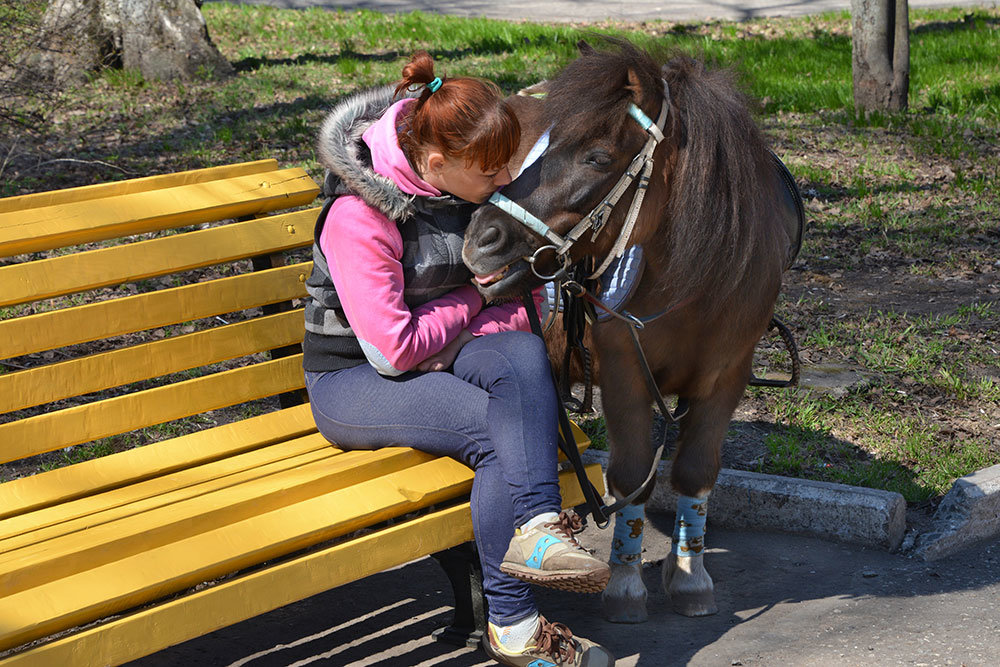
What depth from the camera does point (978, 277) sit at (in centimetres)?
581

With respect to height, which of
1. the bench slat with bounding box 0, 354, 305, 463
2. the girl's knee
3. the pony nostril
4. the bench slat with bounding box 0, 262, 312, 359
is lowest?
the bench slat with bounding box 0, 354, 305, 463

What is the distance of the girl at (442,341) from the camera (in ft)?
9.12

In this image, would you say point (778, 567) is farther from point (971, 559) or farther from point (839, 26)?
point (839, 26)

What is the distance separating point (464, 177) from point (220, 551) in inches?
43.4

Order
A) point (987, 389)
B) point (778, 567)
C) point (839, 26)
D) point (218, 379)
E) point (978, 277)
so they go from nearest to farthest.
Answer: point (218, 379) < point (778, 567) < point (987, 389) < point (978, 277) < point (839, 26)

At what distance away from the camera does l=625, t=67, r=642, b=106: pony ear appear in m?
2.78

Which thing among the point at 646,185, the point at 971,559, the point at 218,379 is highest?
the point at 646,185

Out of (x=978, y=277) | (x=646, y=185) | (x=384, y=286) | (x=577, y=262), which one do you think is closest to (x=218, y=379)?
(x=384, y=286)

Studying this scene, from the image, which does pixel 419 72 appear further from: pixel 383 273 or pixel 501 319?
pixel 501 319

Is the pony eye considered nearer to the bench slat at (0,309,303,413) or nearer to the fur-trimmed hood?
the fur-trimmed hood

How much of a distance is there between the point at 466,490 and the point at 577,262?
0.68m

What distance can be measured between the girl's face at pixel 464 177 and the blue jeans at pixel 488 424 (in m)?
0.40

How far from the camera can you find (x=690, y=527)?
350 centimetres

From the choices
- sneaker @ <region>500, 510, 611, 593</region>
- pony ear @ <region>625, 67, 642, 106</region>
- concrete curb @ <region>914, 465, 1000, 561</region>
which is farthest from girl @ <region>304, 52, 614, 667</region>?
concrete curb @ <region>914, 465, 1000, 561</region>
